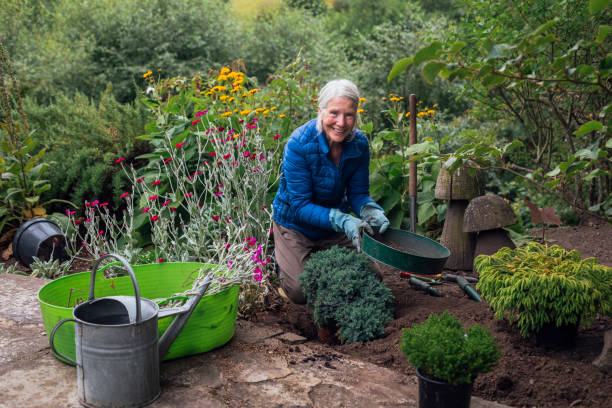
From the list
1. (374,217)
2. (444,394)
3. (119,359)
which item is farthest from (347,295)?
(119,359)

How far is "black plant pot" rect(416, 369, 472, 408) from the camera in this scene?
156 cm

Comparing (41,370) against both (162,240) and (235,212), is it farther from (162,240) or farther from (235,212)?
(235,212)

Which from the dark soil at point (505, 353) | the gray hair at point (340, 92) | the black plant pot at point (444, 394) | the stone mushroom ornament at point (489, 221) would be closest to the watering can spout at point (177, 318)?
the dark soil at point (505, 353)

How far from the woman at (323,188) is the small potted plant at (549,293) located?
2.55 ft

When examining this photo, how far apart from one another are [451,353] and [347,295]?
1066 mm

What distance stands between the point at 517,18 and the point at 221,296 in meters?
3.31

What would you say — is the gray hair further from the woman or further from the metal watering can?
the metal watering can

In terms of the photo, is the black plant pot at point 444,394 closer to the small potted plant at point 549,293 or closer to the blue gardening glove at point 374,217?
the small potted plant at point 549,293

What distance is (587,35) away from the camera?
3.58 metres

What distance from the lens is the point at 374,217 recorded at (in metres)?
2.97

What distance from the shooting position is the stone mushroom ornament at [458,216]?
12.0ft

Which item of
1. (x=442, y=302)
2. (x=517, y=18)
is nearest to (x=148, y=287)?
(x=442, y=302)

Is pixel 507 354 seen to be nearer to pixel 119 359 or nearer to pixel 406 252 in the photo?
pixel 406 252

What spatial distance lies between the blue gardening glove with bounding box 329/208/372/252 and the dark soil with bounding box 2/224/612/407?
0.48 m
